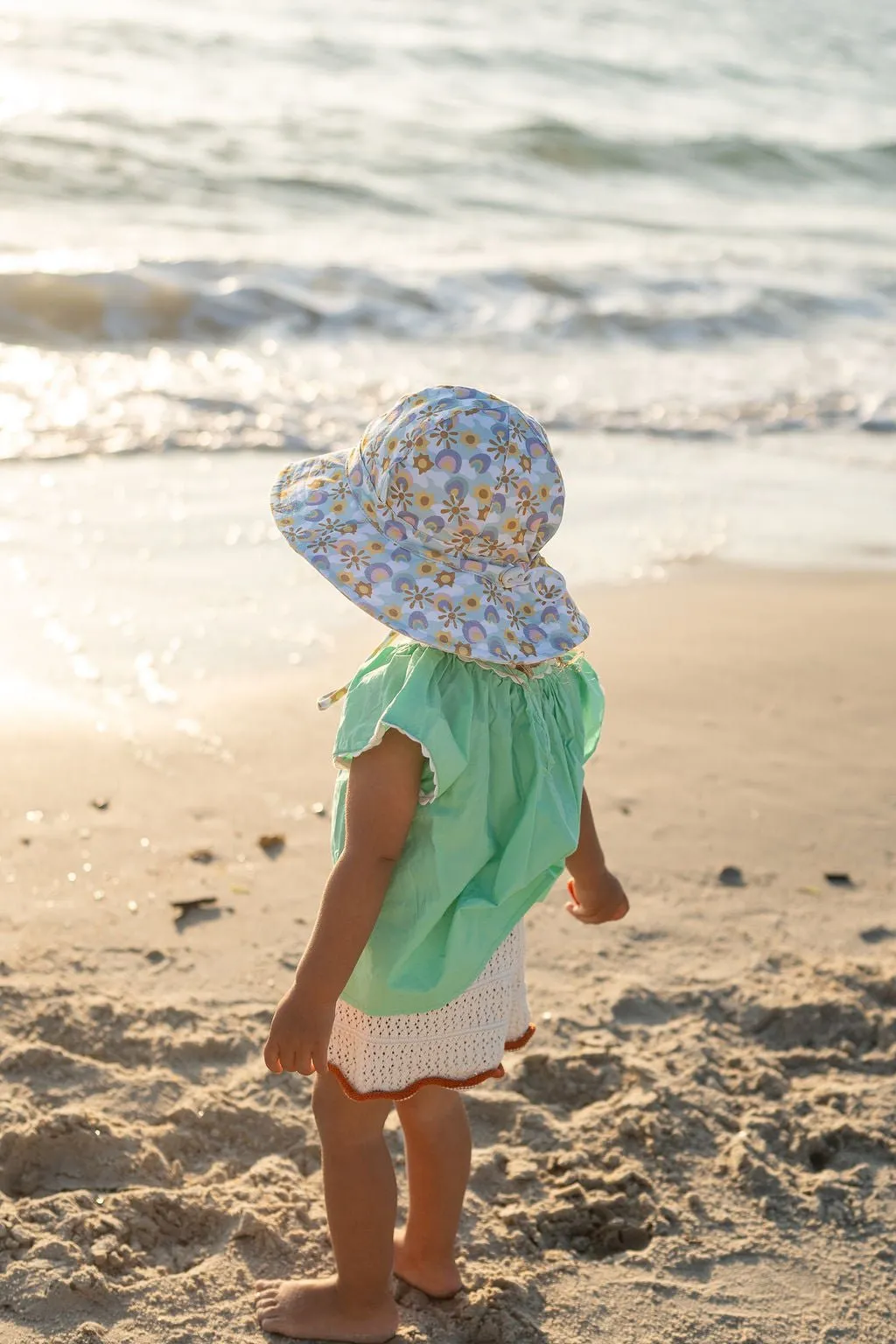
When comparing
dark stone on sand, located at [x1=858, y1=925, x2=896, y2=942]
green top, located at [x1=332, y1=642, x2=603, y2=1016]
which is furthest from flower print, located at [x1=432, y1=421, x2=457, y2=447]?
dark stone on sand, located at [x1=858, y1=925, x2=896, y2=942]

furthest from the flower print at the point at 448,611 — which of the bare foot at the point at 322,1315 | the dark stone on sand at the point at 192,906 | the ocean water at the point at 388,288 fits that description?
the ocean water at the point at 388,288

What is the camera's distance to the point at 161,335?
8.49m

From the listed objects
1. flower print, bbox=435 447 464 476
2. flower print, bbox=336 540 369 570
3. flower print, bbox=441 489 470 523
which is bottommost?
flower print, bbox=336 540 369 570

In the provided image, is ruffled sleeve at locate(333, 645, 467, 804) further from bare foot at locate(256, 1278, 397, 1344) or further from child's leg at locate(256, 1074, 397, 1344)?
bare foot at locate(256, 1278, 397, 1344)

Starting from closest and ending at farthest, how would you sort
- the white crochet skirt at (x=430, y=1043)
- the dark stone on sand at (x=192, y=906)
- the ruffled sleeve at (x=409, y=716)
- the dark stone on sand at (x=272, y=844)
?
the ruffled sleeve at (x=409, y=716)
the white crochet skirt at (x=430, y=1043)
the dark stone on sand at (x=192, y=906)
the dark stone on sand at (x=272, y=844)

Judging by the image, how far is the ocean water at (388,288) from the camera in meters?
5.20

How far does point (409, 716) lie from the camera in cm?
188

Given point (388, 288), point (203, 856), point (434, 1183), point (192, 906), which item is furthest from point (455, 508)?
point (388, 288)

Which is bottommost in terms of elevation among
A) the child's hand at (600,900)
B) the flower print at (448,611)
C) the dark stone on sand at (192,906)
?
the dark stone on sand at (192,906)

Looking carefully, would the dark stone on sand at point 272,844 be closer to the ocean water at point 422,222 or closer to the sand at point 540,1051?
the sand at point 540,1051

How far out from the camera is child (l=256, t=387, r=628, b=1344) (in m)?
1.90

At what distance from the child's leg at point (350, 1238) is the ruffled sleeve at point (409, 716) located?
50cm

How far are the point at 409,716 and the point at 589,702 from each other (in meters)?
0.42

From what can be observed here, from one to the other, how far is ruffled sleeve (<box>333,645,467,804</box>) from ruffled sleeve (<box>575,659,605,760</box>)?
0.31 metres
